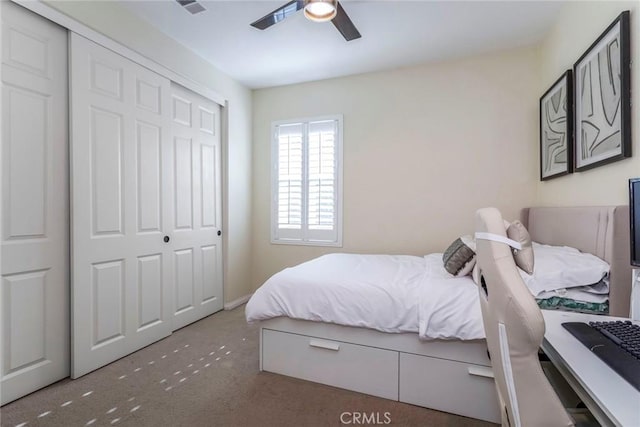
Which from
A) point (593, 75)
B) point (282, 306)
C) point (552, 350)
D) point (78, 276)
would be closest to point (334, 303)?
point (282, 306)

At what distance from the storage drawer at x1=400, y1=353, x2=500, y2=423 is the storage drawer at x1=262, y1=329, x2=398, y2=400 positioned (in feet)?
0.29

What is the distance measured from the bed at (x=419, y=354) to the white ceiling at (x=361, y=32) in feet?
5.48

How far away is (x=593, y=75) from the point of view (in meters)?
1.88

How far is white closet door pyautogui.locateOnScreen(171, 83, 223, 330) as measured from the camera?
297 centimetres

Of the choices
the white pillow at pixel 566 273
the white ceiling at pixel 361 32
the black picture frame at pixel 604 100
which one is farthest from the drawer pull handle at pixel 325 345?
the white ceiling at pixel 361 32

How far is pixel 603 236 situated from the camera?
166 centimetres

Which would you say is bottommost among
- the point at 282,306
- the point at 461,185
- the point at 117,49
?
the point at 282,306

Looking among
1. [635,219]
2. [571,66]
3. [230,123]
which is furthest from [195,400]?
[571,66]

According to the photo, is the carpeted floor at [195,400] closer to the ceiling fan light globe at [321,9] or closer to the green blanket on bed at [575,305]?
the green blanket on bed at [575,305]

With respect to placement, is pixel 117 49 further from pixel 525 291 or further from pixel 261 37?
pixel 525 291

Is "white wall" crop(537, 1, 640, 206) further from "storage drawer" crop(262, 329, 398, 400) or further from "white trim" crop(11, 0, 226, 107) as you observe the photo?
"white trim" crop(11, 0, 226, 107)

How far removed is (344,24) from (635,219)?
2019 millimetres

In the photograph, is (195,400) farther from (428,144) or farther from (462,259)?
(428,144)

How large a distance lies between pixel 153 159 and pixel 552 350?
9.70 feet
